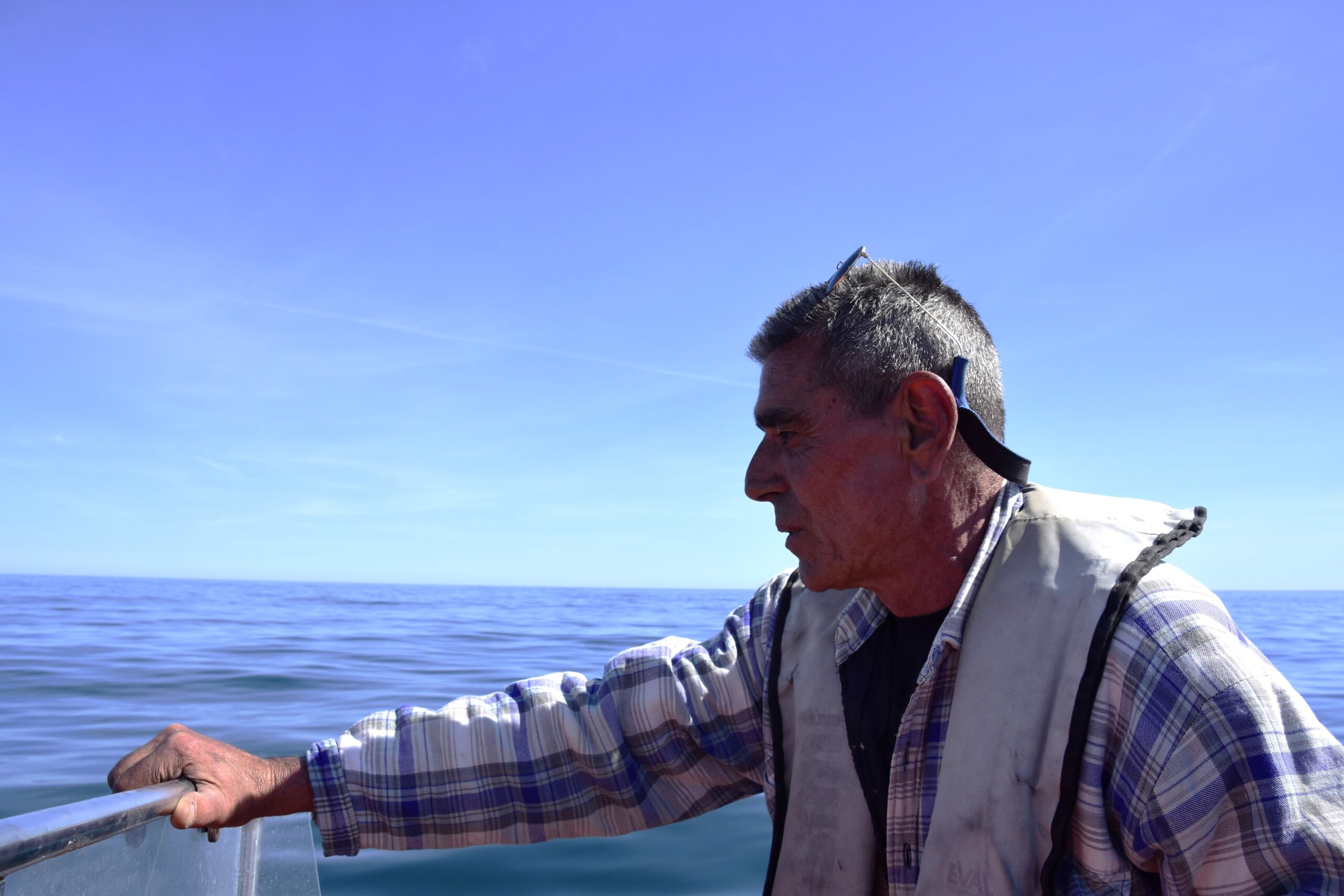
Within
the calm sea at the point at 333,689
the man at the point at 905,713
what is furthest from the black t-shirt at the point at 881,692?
the calm sea at the point at 333,689

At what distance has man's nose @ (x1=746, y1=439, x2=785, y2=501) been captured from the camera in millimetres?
1756

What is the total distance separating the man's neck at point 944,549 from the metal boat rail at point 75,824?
1.21 metres

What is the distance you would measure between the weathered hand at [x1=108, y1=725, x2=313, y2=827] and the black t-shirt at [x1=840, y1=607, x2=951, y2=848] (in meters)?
1.02

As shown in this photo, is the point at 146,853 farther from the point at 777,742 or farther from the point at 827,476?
the point at 827,476

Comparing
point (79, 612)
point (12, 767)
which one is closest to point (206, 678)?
point (12, 767)

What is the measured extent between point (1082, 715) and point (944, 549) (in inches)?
16.4

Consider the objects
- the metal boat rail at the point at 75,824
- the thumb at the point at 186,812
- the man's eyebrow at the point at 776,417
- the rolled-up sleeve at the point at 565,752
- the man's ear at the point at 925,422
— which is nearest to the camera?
the metal boat rail at the point at 75,824

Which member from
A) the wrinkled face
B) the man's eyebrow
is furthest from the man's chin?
the man's eyebrow

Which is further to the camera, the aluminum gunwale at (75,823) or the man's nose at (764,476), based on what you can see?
the man's nose at (764,476)

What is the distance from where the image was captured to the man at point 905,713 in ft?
3.98

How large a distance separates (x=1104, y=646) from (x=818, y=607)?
0.61 m

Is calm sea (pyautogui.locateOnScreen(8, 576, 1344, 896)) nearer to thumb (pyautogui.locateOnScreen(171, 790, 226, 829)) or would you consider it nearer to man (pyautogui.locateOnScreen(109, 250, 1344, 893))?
man (pyautogui.locateOnScreen(109, 250, 1344, 893))

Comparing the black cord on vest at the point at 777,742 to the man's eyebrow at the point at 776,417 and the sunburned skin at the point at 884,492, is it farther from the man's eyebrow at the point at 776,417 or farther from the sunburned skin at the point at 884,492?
the man's eyebrow at the point at 776,417

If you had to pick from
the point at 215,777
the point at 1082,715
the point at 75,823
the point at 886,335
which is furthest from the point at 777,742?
the point at 75,823
